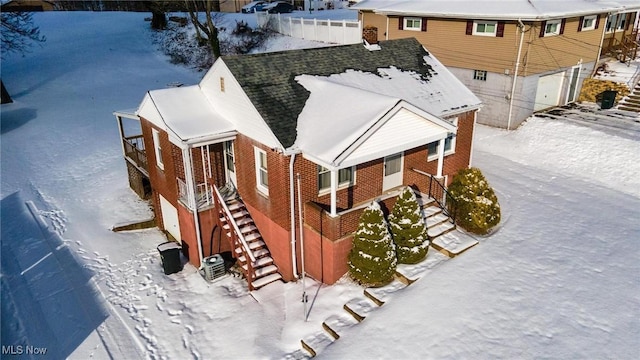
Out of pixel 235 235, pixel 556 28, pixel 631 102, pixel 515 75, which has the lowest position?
pixel 235 235

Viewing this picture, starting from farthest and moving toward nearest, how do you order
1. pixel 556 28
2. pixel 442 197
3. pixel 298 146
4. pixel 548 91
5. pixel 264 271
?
pixel 548 91 < pixel 556 28 < pixel 442 197 < pixel 264 271 < pixel 298 146

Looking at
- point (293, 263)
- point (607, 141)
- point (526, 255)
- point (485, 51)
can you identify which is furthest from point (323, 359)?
point (485, 51)

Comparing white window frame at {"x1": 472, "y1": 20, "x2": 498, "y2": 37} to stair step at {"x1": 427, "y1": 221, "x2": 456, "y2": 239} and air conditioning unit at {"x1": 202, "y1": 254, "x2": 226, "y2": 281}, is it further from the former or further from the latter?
air conditioning unit at {"x1": 202, "y1": 254, "x2": 226, "y2": 281}

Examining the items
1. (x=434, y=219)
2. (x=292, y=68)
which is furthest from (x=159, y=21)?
(x=434, y=219)

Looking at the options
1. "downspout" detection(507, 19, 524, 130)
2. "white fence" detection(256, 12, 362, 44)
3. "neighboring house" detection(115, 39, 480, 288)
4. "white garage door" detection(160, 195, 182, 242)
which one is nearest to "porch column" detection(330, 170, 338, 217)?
"neighboring house" detection(115, 39, 480, 288)

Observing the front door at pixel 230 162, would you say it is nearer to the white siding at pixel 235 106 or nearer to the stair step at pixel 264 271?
the white siding at pixel 235 106

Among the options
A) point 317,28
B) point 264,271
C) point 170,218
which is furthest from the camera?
point 317,28

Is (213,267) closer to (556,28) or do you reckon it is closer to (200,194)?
(200,194)

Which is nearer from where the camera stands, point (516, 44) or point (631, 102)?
point (516, 44)
